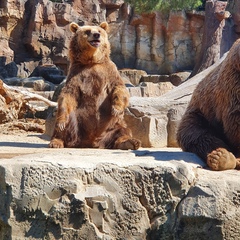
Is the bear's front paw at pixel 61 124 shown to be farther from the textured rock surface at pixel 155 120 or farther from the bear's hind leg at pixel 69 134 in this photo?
the textured rock surface at pixel 155 120

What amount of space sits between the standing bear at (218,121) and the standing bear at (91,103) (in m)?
1.36

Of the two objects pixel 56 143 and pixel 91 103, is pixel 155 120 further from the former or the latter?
pixel 56 143

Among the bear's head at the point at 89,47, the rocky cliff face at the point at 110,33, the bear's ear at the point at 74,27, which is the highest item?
the bear's ear at the point at 74,27

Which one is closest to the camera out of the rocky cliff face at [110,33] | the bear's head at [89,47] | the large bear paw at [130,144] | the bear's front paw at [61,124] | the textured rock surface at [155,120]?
the large bear paw at [130,144]

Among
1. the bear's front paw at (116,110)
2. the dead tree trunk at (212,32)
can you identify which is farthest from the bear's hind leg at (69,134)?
the dead tree trunk at (212,32)

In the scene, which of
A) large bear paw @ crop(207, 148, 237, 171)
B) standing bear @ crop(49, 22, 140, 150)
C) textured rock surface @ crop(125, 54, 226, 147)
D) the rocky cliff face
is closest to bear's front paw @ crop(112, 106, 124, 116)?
standing bear @ crop(49, 22, 140, 150)

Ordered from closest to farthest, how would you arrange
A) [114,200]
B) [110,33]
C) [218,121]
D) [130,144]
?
[114,200] → [218,121] → [130,144] → [110,33]

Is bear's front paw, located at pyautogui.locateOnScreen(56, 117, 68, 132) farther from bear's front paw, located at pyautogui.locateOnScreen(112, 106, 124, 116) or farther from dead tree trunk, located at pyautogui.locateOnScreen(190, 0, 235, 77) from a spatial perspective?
dead tree trunk, located at pyautogui.locateOnScreen(190, 0, 235, 77)

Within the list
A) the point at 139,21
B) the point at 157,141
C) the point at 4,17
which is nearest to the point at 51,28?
the point at 4,17

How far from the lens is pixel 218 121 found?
4.57 metres

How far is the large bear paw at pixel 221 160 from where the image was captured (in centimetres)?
390

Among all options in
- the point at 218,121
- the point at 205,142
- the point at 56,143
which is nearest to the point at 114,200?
the point at 205,142

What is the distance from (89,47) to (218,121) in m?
2.47

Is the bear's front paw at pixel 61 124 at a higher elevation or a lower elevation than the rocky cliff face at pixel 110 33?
higher
